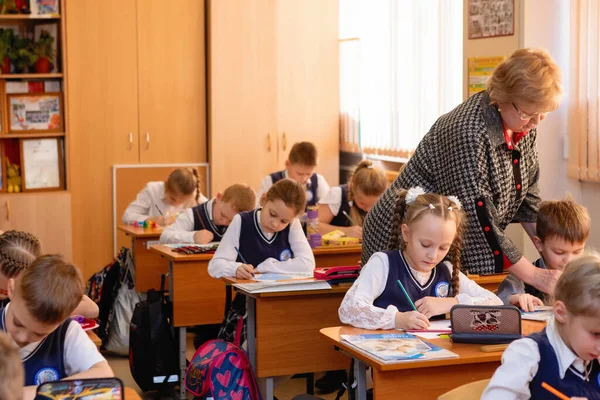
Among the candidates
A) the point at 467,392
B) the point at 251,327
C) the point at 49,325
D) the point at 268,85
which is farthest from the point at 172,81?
the point at 467,392

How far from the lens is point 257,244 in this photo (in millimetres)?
4133

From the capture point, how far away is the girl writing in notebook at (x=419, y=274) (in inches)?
111

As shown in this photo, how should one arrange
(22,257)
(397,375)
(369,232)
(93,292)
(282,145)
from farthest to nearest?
(282,145) < (93,292) < (369,232) < (22,257) < (397,375)

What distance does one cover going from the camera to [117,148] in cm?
705

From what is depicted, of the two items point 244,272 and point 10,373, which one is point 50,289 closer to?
point 10,373

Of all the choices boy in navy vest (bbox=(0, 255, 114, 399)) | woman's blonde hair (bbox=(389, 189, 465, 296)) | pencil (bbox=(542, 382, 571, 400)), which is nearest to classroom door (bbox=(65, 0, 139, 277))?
woman's blonde hair (bbox=(389, 189, 465, 296))

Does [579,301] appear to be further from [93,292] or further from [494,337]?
[93,292]

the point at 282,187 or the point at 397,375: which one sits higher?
the point at 282,187

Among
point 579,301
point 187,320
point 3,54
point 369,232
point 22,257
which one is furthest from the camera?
point 3,54

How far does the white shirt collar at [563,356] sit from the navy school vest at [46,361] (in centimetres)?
124

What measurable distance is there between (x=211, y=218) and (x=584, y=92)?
2.18 meters

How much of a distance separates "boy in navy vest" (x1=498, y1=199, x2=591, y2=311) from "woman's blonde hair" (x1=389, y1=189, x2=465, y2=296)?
284 mm

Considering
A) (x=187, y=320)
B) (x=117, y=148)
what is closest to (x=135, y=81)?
(x=117, y=148)

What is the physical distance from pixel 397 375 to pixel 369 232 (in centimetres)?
96
